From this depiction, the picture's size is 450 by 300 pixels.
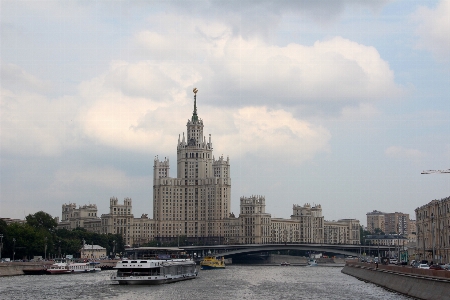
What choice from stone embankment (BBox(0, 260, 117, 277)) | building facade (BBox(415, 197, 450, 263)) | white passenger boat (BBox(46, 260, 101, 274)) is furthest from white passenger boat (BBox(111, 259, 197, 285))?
building facade (BBox(415, 197, 450, 263))

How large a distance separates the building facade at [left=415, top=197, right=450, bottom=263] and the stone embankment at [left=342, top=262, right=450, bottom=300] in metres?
11.5

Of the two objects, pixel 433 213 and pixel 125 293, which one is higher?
pixel 433 213

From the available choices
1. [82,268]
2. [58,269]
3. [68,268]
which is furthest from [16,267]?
[82,268]

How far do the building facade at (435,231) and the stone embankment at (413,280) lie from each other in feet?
37.6

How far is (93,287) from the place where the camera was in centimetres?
11888

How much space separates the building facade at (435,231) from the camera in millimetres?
134500

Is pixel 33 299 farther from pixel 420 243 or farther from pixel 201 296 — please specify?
pixel 420 243

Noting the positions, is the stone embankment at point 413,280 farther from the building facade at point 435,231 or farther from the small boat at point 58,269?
the small boat at point 58,269

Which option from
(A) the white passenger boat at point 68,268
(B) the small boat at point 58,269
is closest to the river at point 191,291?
(B) the small boat at point 58,269

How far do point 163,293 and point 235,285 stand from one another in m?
22.5

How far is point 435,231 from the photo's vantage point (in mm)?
144375

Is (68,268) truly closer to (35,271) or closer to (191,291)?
(35,271)

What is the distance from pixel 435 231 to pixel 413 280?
55767 millimetres

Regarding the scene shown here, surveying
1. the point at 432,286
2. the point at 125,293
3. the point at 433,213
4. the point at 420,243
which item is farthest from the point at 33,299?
the point at 420,243
